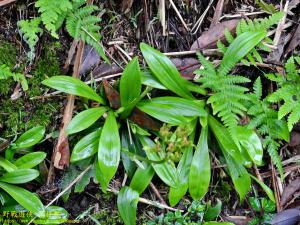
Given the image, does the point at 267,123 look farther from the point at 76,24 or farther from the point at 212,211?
the point at 76,24

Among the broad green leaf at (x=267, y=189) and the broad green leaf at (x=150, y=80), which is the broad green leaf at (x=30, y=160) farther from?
the broad green leaf at (x=267, y=189)

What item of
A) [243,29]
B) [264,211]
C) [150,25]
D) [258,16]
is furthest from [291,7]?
[264,211]

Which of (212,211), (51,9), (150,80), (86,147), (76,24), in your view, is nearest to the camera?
(51,9)

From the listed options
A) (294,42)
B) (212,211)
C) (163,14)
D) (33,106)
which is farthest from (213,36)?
(33,106)

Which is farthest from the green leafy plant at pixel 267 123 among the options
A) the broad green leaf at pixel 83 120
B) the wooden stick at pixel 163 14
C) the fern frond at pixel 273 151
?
the broad green leaf at pixel 83 120

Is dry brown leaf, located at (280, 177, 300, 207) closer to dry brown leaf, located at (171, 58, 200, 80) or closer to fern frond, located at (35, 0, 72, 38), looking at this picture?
dry brown leaf, located at (171, 58, 200, 80)

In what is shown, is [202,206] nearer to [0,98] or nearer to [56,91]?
[56,91]

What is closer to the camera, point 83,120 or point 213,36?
point 83,120
